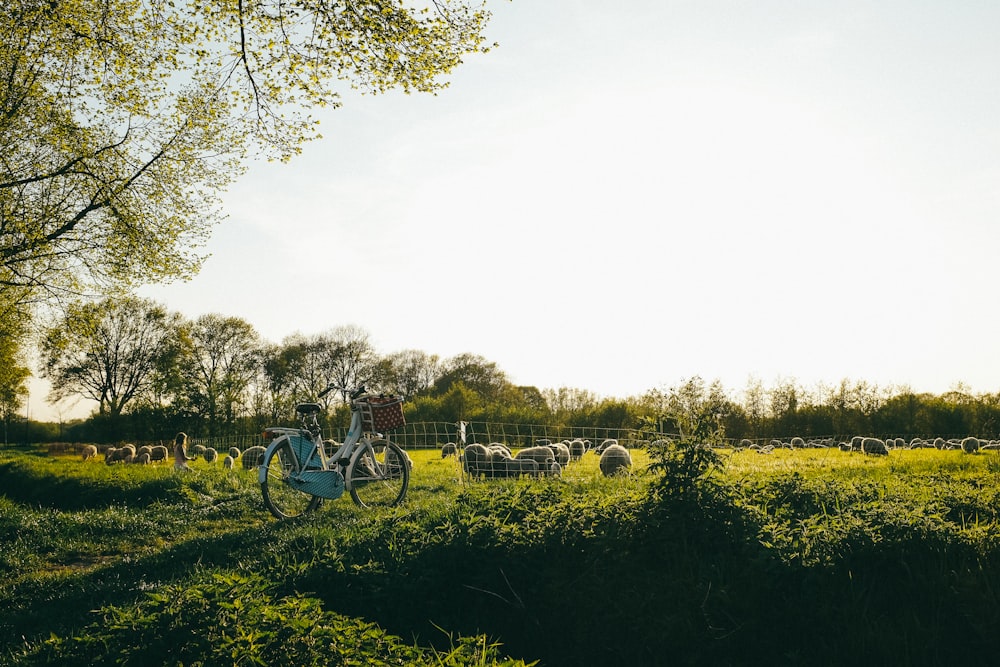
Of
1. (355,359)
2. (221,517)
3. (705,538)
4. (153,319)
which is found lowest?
(221,517)

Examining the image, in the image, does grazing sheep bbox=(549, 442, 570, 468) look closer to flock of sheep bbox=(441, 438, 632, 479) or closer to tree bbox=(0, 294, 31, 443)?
flock of sheep bbox=(441, 438, 632, 479)

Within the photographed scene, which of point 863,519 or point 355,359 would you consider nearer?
point 863,519

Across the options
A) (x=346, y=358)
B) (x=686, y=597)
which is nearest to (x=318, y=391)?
(x=346, y=358)

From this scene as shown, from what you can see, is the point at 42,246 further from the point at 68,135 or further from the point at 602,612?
the point at 602,612

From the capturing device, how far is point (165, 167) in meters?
15.9

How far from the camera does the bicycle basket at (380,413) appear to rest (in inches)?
379

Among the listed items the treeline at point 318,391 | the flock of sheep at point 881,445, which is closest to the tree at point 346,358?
the treeline at point 318,391

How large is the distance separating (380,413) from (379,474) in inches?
38.9

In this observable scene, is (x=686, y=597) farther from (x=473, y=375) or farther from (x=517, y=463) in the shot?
(x=473, y=375)

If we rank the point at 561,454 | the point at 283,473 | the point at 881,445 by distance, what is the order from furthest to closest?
the point at 881,445 < the point at 561,454 < the point at 283,473

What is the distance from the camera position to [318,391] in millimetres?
39469

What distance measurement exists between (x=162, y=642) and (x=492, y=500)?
12.6ft

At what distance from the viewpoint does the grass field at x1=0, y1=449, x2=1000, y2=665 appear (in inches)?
156

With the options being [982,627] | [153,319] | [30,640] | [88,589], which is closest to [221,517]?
[88,589]
